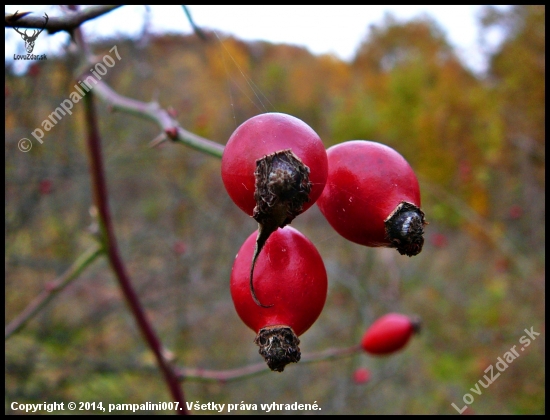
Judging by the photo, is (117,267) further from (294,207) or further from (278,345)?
(294,207)

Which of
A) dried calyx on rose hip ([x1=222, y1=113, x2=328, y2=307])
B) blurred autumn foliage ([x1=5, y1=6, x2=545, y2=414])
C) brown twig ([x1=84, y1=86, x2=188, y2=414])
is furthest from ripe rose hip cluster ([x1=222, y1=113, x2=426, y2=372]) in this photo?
brown twig ([x1=84, y1=86, x2=188, y2=414])

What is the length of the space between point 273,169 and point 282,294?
0.24m

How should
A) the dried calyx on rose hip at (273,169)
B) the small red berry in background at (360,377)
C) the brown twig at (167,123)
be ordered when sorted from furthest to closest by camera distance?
the small red berry in background at (360,377), the brown twig at (167,123), the dried calyx on rose hip at (273,169)

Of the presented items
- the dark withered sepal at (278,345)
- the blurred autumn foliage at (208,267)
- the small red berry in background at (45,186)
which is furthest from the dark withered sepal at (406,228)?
the small red berry in background at (45,186)

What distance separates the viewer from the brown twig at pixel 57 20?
743mm

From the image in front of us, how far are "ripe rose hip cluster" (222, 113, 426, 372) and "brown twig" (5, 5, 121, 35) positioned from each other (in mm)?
343

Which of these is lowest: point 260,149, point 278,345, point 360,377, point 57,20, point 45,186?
point 278,345

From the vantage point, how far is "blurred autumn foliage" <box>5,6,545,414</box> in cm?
301

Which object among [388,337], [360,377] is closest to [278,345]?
[388,337]

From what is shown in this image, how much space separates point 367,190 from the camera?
829 millimetres

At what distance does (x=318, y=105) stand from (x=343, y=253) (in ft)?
68.5

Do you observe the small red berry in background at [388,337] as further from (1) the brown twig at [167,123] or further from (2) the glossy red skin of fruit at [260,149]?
(2) the glossy red skin of fruit at [260,149]

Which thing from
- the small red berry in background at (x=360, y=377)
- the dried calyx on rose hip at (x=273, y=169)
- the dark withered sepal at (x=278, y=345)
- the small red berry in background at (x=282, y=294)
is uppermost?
the small red berry in background at (x=360, y=377)

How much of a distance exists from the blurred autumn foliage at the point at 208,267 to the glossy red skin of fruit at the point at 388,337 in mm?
419
